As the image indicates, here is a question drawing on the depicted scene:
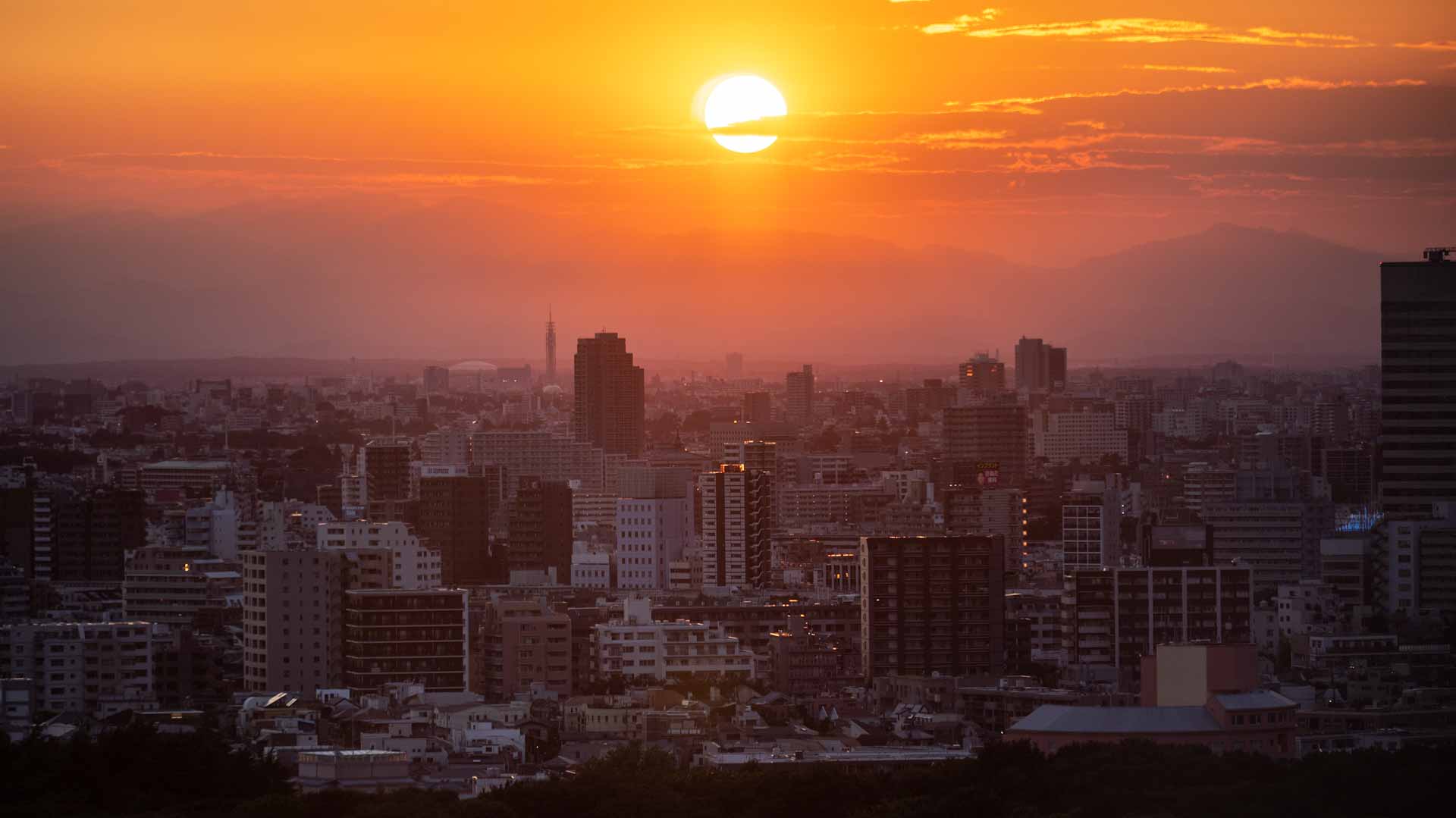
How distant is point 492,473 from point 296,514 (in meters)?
6.64

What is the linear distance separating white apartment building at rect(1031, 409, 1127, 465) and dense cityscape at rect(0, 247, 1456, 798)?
1.47ft

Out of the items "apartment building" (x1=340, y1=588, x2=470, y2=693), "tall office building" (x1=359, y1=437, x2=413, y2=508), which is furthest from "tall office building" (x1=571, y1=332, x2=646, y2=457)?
"apartment building" (x1=340, y1=588, x2=470, y2=693)

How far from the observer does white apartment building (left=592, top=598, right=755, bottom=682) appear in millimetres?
31812

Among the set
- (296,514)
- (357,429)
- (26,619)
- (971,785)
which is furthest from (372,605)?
(357,429)

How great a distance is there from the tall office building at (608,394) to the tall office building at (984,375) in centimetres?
1043

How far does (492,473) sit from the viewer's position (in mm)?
54406

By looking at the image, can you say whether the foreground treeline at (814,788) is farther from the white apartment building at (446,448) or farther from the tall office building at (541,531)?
the white apartment building at (446,448)

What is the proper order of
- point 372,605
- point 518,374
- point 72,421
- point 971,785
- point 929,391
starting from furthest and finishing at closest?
point 518,374 → point 929,391 → point 72,421 → point 372,605 → point 971,785

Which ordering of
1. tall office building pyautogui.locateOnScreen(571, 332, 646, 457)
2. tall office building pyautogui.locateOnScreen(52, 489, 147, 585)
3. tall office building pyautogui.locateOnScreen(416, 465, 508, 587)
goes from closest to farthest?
tall office building pyautogui.locateOnScreen(416, 465, 508, 587)
tall office building pyautogui.locateOnScreen(52, 489, 147, 585)
tall office building pyautogui.locateOnScreen(571, 332, 646, 457)

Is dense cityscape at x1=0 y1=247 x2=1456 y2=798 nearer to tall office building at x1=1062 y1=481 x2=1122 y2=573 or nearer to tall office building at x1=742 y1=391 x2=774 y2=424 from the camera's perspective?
tall office building at x1=1062 y1=481 x2=1122 y2=573

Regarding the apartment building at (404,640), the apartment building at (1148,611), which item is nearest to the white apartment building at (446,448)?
the apartment building at (1148,611)

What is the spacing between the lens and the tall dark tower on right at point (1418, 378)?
4522 centimetres

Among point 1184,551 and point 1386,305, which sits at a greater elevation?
point 1386,305

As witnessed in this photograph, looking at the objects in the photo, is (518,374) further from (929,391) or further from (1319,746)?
(1319,746)
